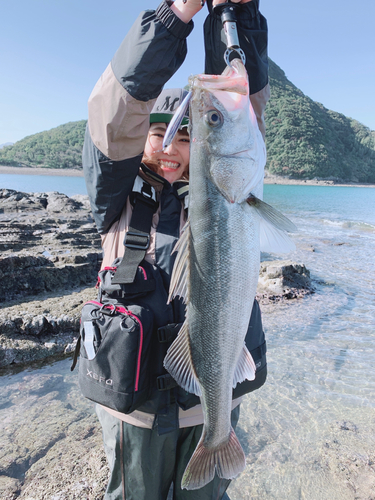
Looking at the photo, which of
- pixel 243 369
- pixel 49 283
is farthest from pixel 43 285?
pixel 243 369

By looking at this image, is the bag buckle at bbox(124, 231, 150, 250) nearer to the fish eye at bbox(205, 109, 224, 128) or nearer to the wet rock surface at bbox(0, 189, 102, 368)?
the fish eye at bbox(205, 109, 224, 128)

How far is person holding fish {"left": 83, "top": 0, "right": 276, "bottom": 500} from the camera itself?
1.64 m

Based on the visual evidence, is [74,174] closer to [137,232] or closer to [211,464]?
[137,232]

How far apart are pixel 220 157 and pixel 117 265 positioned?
0.88 metres

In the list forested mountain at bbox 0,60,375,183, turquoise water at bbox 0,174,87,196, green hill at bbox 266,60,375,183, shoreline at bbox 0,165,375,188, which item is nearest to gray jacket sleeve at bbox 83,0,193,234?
turquoise water at bbox 0,174,87,196

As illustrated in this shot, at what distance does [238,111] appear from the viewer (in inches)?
65.6

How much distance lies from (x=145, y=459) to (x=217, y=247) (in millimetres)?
1436

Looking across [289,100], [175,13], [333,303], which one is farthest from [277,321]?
[289,100]

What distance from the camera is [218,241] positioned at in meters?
1.60

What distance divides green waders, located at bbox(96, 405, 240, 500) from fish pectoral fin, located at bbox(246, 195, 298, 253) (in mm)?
1295

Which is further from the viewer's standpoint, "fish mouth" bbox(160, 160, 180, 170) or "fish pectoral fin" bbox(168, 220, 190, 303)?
"fish mouth" bbox(160, 160, 180, 170)

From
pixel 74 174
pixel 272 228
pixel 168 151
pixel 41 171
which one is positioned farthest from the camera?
pixel 74 174

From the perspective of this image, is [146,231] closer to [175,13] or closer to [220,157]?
[220,157]

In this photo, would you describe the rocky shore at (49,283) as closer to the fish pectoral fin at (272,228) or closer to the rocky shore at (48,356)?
the rocky shore at (48,356)
